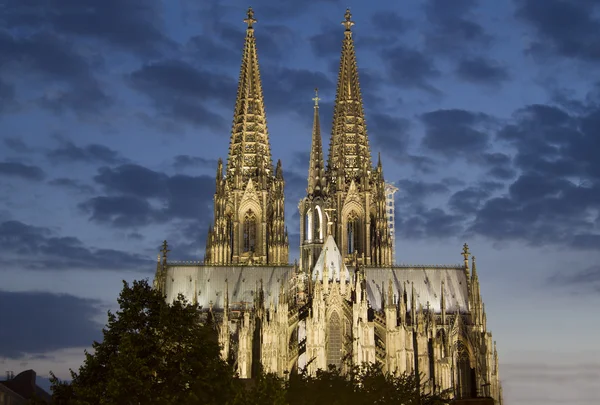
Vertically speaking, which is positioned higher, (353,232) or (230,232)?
(353,232)

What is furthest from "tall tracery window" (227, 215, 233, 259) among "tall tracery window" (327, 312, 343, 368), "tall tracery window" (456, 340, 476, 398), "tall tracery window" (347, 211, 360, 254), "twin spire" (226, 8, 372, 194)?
"tall tracery window" (456, 340, 476, 398)

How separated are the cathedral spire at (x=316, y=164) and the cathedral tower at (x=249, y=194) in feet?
14.8

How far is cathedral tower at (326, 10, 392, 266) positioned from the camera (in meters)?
120

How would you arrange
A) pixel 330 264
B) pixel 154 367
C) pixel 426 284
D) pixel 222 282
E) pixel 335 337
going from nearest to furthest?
pixel 154 367, pixel 335 337, pixel 330 264, pixel 222 282, pixel 426 284

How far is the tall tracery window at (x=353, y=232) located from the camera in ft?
398

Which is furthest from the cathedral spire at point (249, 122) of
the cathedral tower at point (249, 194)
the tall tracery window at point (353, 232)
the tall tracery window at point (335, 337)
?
the tall tracery window at point (335, 337)

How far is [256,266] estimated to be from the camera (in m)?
116

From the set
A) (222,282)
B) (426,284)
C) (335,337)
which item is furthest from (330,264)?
(426,284)

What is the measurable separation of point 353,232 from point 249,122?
15.5m

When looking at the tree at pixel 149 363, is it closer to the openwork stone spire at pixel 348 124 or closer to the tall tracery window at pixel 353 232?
the tall tracery window at pixel 353 232

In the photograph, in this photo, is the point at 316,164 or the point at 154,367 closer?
the point at 154,367

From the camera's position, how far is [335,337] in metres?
98.2

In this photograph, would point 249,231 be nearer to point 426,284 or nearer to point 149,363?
point 426,284

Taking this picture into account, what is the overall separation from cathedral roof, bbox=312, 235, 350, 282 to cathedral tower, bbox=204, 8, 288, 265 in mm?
10165
